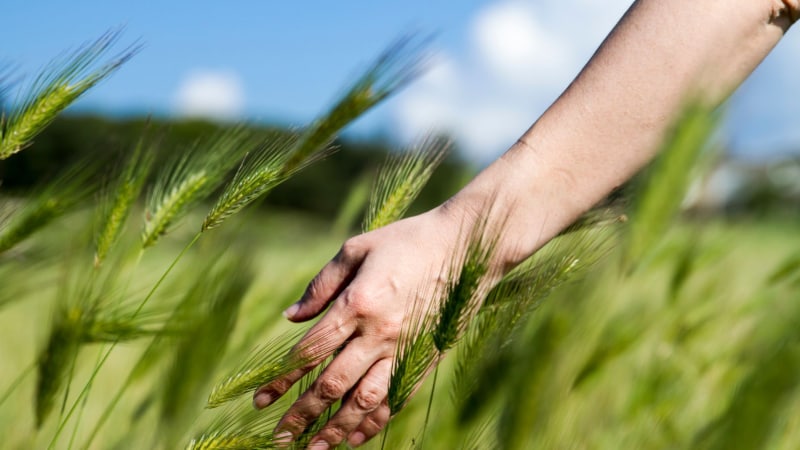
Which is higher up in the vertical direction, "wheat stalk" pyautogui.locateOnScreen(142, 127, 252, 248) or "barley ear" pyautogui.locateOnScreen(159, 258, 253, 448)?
"wheat stalk" pyautogui.locateOnScreen(142, 127, 252, 248)

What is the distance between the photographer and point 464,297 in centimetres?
72

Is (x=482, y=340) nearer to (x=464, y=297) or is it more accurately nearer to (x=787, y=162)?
(x=464, y=297)

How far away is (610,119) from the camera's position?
946 mm

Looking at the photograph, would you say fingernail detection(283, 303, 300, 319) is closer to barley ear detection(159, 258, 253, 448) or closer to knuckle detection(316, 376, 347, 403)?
knuckle detection(316, 376, 347, 403)

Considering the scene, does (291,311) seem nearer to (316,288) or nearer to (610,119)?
(316,288)

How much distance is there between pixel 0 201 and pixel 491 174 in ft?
1.70

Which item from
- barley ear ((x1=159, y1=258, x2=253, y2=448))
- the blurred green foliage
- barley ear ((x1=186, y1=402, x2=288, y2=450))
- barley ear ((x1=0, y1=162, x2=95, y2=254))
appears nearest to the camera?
barley ear ((x1=159, y1=258, x2=253, y2=448))

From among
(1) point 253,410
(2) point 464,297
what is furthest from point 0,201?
(2) point 464,297

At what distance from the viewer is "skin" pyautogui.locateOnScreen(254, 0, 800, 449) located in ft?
2.82

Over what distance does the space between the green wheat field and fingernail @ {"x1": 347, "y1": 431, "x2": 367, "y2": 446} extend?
22 millimetres

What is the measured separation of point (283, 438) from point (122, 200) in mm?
308

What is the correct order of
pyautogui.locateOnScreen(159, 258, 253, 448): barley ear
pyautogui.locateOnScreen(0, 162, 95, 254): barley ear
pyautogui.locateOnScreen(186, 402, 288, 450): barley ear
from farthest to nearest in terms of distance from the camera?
pyautogui.locateOnScreen(0, 162, 95, 254): barley ear
pyautogui.locateOnScreen(186, 402, 288, 450): barley ear
pyautogui.locateOnScreen(159, 258, 253, 448): barley ear

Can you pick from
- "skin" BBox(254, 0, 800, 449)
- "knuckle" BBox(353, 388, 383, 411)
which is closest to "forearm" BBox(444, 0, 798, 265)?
"skin" BBox(254, 0, 800, 449)

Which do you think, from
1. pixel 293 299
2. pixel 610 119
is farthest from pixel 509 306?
pixel 293 299
